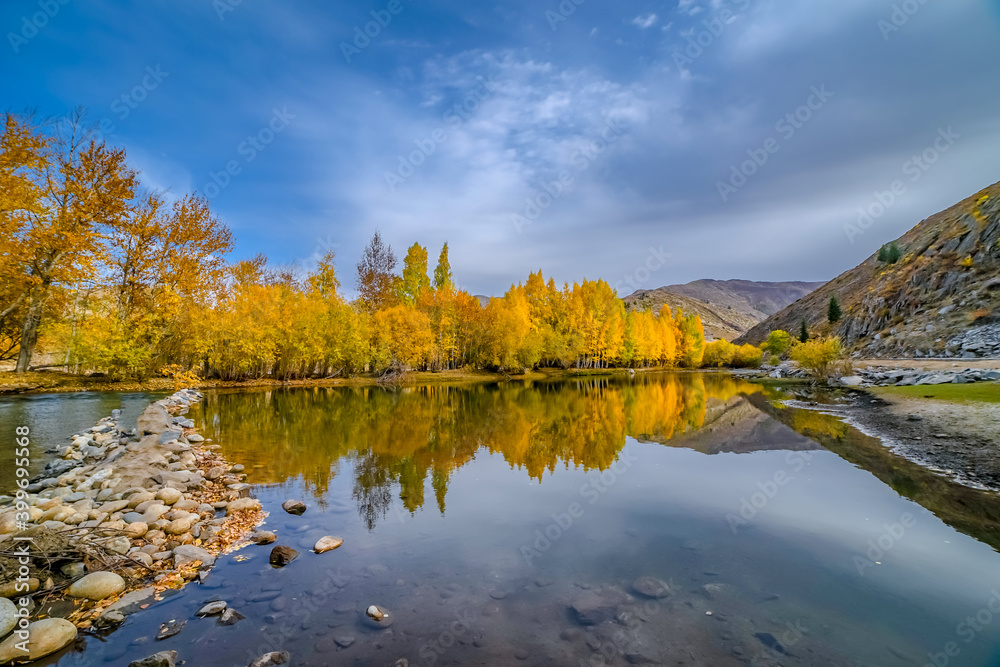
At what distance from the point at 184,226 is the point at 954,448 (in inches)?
1239

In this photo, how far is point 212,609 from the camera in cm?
545

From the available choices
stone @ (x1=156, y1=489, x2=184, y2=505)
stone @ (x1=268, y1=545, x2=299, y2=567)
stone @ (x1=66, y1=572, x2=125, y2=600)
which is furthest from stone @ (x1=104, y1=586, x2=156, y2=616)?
stone @ (x1=156, y1=489, x2=184, y2=505)

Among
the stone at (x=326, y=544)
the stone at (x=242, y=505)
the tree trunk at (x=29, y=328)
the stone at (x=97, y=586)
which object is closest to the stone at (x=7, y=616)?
the stone at (x=97, y=586)

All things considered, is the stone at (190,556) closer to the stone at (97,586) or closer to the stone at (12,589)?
the stone at (97,586)

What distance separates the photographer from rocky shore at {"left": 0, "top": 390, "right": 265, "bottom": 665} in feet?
16.5

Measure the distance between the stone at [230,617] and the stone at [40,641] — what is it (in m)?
1.45

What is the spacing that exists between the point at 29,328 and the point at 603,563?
26989 millimetres

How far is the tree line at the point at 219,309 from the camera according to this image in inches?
656

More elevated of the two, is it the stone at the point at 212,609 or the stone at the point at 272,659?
the stone at the point at 212,609

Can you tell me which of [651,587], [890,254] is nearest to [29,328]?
[651,587]

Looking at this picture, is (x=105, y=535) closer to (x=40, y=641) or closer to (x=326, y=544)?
(x=40, y=641)

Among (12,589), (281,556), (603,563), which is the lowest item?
(603,563)

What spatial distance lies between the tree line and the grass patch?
114 ft

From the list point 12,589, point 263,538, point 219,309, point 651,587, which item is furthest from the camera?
point 219,309
